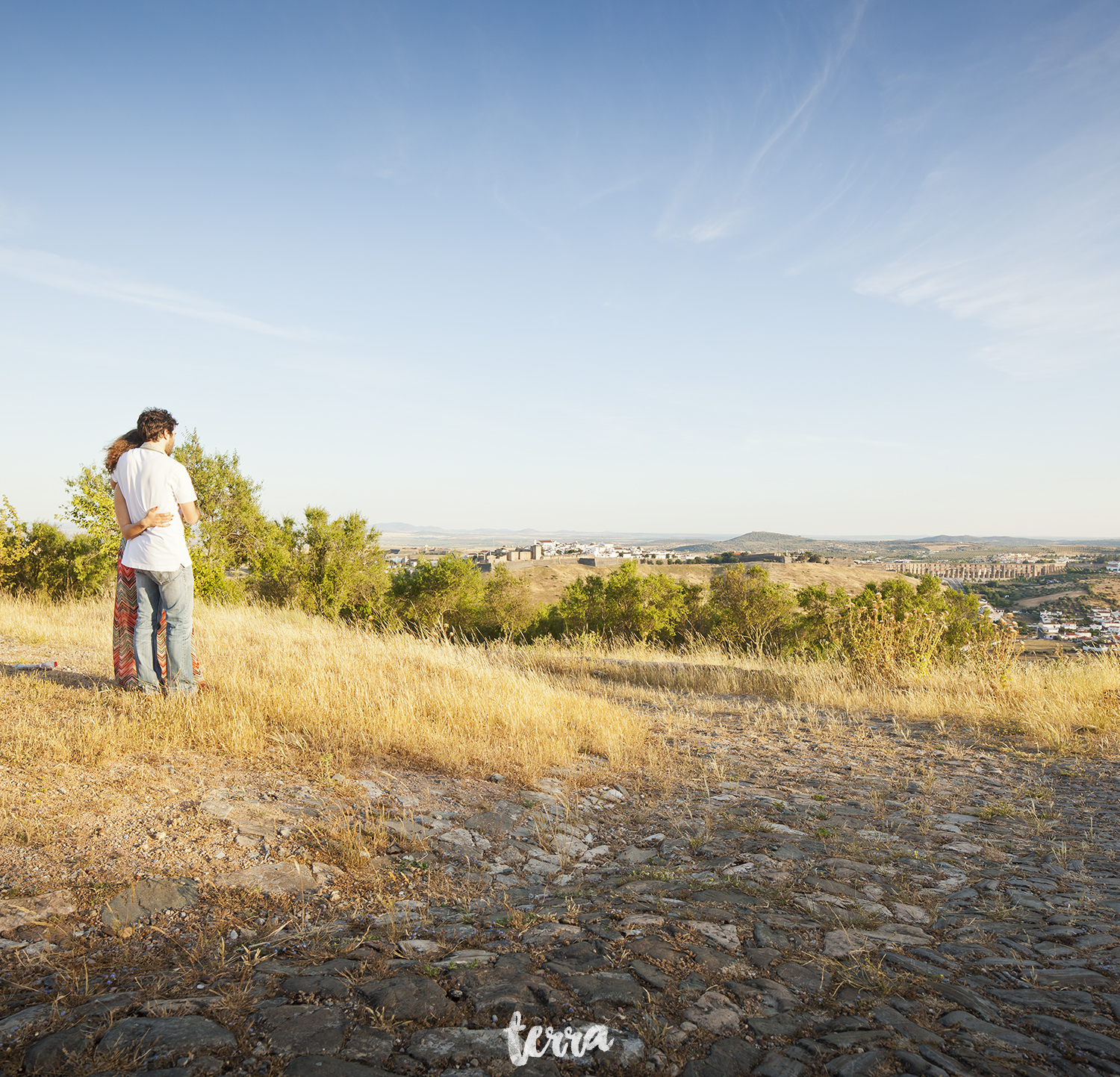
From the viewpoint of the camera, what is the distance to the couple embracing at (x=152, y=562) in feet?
17.1

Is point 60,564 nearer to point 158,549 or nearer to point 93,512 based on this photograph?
point 93,512

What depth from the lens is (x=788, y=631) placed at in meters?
26.3

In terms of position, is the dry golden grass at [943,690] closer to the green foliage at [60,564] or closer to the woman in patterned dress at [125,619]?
the woman in patterned dress at [125,619]

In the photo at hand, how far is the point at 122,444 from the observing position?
545cm

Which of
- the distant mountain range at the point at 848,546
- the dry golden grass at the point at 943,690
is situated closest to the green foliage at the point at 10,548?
the dry golden grass at the point at 943,690

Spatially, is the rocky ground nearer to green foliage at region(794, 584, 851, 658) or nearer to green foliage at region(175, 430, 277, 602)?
green foliage at region(794, 584, 851, 658)

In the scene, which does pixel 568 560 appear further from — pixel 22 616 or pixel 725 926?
pixel 725 926

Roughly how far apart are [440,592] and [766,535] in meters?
147

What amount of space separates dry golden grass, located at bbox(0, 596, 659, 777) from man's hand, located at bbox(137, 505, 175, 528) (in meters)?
1.42

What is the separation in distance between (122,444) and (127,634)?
5.32 ft

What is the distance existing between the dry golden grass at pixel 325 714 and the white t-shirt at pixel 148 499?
1.13 meters

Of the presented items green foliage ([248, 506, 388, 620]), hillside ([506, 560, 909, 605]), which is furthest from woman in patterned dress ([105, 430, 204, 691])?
hillside ([506, 560, 909, 605])

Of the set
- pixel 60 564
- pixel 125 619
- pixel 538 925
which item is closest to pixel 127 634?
pixel 125 619

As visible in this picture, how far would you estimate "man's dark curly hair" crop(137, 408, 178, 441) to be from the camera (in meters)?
5.29
